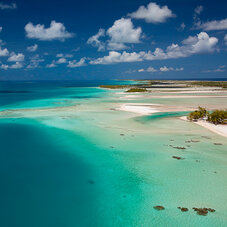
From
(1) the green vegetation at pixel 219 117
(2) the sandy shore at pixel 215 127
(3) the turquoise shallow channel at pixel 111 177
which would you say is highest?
(1) the green vegetation at pixel 219 117

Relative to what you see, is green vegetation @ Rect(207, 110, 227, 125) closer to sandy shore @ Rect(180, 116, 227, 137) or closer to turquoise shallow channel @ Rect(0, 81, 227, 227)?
sandy shore @ Rect(180, 116, 227, 137)

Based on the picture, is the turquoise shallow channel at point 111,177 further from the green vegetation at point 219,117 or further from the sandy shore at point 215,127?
the green vegetation at point 219,117

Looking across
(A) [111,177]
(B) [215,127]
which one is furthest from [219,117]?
(A) [111,177]

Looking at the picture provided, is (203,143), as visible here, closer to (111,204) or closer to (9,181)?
(111,204)

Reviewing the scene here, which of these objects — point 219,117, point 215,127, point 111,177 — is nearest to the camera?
point 111,177

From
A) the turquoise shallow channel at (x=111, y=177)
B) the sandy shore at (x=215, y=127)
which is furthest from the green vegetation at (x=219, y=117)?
the turquoise shallow channel at (x=111, y=177)

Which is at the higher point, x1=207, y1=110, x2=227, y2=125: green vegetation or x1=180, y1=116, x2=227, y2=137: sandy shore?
x1=207, y1=110, x2=227, y2=125: green vegetation

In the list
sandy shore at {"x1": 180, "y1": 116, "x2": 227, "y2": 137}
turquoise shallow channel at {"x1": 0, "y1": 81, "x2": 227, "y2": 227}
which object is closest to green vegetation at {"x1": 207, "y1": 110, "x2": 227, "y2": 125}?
sandy shore at {"x1": 180, "y1": 116, "x2": 227, "y2": 137}

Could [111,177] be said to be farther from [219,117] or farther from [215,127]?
[219,117]
